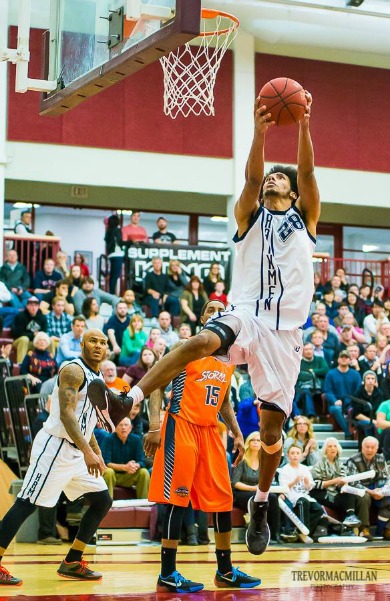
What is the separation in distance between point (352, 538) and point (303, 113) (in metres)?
7.56

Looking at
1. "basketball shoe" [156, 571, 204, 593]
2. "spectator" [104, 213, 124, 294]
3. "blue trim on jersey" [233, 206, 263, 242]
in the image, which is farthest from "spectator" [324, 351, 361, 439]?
"blue trim on jersey" [233, 206, 263, 242]

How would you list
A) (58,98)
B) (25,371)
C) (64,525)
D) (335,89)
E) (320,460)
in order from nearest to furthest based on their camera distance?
(58,98) → (64,525) → (320,460) → (25,371) → (335,89)

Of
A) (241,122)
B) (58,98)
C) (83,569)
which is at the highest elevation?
(241,122)

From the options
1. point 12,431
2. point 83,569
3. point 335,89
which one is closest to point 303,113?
point 83,569

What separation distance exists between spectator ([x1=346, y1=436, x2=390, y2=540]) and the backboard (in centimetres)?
693

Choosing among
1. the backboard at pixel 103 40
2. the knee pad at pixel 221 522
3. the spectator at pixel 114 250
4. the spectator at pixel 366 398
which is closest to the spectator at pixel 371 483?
the spectator at pixel 366 398

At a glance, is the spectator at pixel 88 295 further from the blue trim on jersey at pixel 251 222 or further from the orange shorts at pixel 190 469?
the blue trim on jersey at pixel 251 222

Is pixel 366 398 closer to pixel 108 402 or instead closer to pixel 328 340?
pixel 328 340

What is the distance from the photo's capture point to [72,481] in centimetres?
825

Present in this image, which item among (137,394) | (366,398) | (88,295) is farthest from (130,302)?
(137,394)

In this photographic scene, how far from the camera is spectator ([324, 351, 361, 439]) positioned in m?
16.2

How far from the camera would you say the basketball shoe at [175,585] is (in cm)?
703

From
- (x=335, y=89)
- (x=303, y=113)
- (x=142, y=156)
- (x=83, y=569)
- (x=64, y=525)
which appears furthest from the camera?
(x=335, y=89)

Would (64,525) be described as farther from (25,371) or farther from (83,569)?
(83,569)
